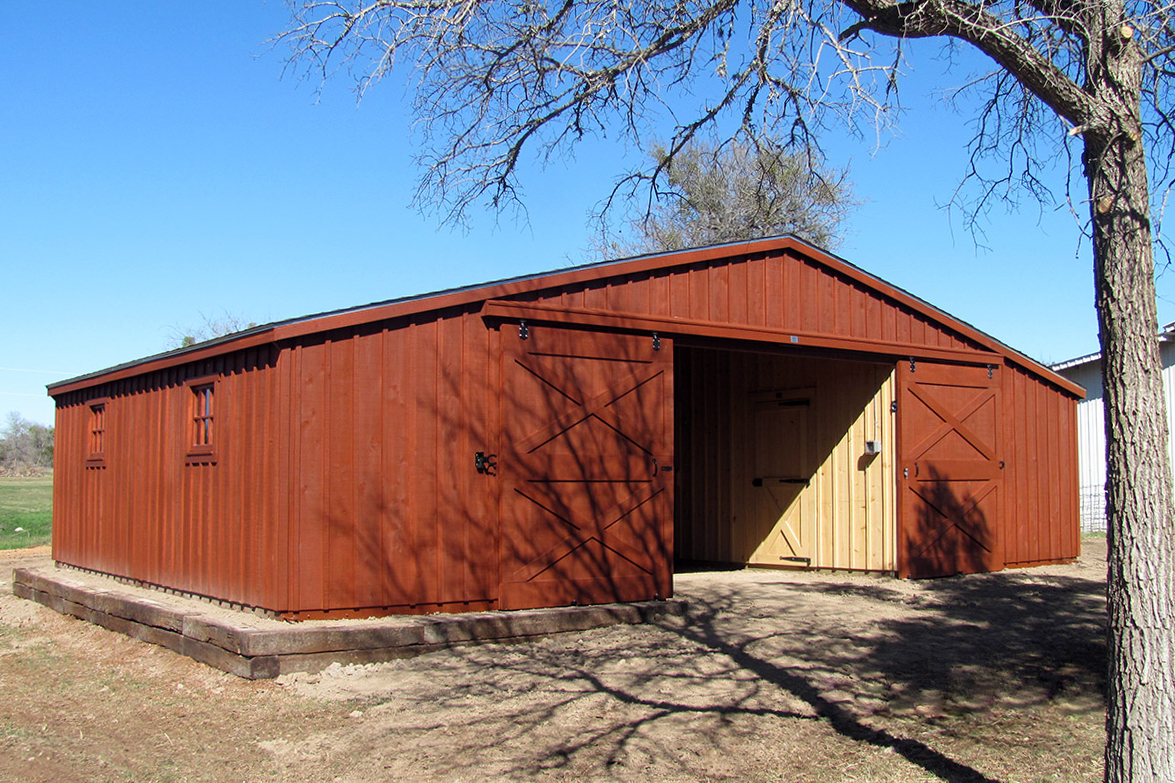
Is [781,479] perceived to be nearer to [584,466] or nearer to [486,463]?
[584,466]

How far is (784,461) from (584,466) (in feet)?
15.0

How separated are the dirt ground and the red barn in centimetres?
83

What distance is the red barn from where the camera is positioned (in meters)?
7.08

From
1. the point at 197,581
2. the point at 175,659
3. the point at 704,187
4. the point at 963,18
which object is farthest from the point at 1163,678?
the point at 704,187

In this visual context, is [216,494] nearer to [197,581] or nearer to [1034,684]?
[197,581]

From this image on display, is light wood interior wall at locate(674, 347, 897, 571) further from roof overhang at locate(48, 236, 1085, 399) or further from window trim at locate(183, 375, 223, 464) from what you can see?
window trim at locate(183, 375, 223, 464)

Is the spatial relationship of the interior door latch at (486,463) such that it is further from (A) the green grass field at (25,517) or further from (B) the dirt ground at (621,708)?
(A) the green grass field at (25,517)

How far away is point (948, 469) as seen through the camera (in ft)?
35.3

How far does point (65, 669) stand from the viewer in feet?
23.4

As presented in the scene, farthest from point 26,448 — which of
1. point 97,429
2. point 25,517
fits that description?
point 97,429

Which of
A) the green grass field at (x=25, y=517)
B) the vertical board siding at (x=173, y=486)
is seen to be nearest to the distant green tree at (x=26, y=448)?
the green grass field at (x=25, y=517)

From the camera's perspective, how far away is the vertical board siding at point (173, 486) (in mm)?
7176

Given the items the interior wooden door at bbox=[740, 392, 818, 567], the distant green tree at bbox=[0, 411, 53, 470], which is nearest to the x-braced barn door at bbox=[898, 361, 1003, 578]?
the interior wooden door at bbox=[740, 392, 818, 567]

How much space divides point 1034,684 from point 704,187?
62.1ft
